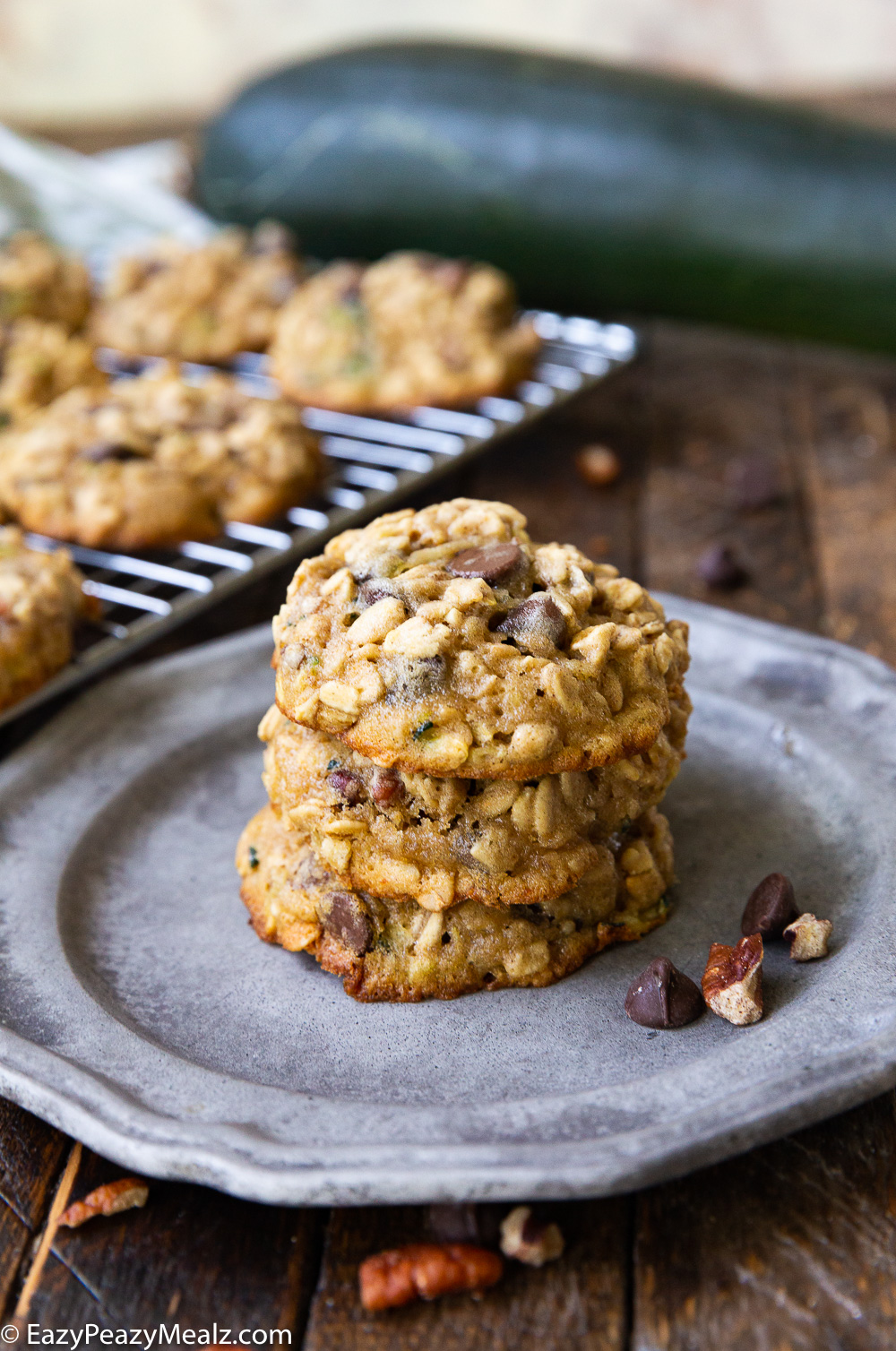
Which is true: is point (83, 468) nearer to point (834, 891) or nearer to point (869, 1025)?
point (834, 891)

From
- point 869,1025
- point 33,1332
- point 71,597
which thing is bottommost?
point 33,1332

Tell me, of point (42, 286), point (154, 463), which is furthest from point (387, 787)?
point (42, 286)

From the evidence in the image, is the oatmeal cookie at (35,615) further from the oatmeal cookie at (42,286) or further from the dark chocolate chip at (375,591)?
the oatmeal cookie at (42,286)

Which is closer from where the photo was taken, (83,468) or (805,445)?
(83,468)

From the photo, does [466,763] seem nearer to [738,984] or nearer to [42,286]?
[738,984]

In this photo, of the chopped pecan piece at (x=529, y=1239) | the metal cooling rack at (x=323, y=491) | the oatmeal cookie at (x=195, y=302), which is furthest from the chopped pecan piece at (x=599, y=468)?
the chopped pecan piece at (x=529, y=1239)

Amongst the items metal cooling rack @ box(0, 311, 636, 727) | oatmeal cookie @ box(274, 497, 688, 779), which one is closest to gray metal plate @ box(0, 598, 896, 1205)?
metal cooling rack @ box(0, 311, 636, 727)

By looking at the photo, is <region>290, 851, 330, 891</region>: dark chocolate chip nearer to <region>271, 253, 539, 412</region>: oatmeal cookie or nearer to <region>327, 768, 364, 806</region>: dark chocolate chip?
<region>327, 768, 364, 806</region>: dark chocolate chip

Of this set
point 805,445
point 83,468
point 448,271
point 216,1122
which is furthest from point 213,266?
point 216,1122
